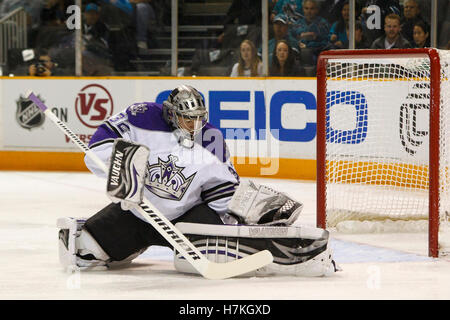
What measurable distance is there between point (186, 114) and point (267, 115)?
3587 mm

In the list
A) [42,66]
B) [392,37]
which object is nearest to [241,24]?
[392,37]

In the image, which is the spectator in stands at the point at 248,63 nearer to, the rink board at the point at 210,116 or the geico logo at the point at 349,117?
the rink board at the point at 210,116

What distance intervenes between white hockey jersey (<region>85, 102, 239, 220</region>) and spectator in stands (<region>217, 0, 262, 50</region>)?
3.63 meters

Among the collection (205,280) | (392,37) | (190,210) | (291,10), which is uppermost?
(291,10)

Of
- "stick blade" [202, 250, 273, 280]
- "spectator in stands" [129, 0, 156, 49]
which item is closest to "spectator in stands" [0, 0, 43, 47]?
"spectator in stands" [129, 0, 156, 49]

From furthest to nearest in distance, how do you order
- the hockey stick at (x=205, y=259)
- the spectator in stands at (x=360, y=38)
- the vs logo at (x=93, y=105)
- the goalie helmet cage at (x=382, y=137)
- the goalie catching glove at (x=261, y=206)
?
the vs logo at (x=93, y=105) → the spectator in stands at (x=360, y=38) → the goalie helmet cage at (x=382, y=137) → the goalie catching glove at (x=261, y=206) → the hockey stick at (x=205, y=259)

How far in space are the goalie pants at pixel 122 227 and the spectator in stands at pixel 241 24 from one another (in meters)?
3.77

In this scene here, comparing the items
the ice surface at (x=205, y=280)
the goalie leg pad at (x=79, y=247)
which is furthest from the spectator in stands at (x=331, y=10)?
the goalie leg pad at (x=79, y=247)

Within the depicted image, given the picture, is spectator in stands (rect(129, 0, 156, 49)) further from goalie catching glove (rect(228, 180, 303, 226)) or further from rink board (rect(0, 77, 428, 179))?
goalie catching glove (rect(228, 180, 303, 226))

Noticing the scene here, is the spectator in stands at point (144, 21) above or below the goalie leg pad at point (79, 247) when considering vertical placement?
above

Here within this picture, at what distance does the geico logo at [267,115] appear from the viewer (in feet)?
22.7

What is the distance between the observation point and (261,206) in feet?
11.3

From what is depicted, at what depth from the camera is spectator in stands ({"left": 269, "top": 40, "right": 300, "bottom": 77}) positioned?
7.03 metres

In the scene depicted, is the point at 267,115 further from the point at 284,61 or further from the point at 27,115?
the point at 27,115
